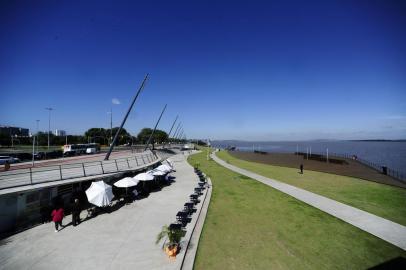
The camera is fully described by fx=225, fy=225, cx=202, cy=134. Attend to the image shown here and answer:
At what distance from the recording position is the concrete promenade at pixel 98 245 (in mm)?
9125

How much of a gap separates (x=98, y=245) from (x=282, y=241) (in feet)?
29.6

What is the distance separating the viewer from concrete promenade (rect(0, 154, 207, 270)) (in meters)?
9.12

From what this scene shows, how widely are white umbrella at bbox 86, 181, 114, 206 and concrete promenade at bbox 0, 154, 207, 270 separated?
1162 millimetres

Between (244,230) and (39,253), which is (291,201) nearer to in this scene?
(244,230)

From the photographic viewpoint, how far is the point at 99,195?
14.2 meters

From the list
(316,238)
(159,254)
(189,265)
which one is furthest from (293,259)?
(159,254)

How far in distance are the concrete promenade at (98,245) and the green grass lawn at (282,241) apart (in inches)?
65.5

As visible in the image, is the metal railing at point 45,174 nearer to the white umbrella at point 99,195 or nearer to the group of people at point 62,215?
the white umbrella at point 99,195

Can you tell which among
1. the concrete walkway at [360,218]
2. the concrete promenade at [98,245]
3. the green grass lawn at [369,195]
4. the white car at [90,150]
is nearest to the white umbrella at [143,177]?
the concrete promenade at [98,245]

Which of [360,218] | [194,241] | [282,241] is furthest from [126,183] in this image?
[360,218]

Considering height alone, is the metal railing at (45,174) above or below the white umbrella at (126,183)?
above

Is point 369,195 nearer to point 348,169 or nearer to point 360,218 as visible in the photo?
point 360,218

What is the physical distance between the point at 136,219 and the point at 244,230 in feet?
22.0

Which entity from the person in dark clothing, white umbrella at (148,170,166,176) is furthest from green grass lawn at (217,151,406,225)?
the person in dark clothing
